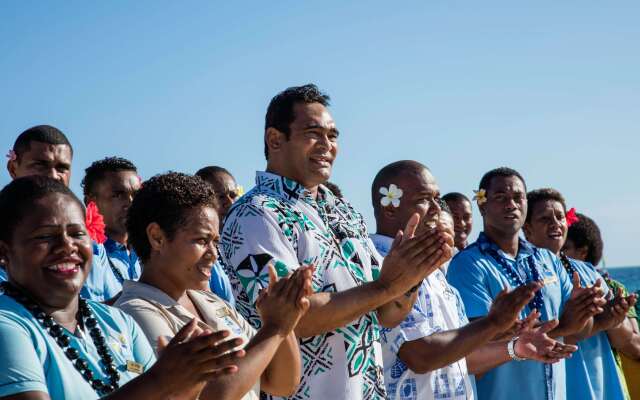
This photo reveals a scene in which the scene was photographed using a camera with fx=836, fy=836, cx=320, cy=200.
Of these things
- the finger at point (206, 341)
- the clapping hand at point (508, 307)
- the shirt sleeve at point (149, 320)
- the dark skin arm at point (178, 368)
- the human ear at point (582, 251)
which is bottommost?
the dark skin arm at point (178, 368)

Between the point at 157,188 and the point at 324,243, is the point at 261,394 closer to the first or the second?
the point at 324,243

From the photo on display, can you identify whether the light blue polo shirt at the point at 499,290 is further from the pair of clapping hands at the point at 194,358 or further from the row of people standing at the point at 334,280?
the pair of clapping hands at the point at 194,358

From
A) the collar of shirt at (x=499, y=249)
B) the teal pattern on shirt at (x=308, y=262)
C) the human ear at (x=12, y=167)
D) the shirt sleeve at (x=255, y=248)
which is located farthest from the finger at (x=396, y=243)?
the human ear at (x=12, y=167)

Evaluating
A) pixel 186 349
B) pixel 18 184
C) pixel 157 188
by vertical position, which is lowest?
pixel 186 349

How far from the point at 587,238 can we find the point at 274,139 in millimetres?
5351

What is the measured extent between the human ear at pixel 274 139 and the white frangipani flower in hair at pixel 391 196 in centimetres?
102

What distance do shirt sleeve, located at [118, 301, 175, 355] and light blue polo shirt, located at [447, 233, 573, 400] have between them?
3.18 meters

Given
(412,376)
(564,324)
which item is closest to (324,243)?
(412,376)

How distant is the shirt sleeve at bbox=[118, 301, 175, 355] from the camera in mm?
3328

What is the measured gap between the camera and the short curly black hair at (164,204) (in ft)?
12.4

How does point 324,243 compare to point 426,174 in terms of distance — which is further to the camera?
point 426,174

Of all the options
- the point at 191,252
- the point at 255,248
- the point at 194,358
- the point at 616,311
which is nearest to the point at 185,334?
the point at 194,358

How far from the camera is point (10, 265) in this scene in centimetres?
300

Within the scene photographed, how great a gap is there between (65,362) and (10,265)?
1.48 ft
